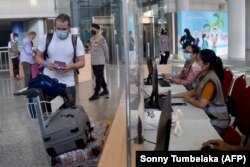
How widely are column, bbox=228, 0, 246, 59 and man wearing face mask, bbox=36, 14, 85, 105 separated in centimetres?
1260

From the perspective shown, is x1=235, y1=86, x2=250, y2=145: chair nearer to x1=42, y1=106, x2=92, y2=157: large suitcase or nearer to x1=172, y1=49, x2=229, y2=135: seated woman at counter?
x1=172, y1=49, x2=229, y2=135: seated woman at counter

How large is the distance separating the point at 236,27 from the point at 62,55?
12.7 m

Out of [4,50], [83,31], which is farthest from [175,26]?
[4,50]

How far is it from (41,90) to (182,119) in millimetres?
1062

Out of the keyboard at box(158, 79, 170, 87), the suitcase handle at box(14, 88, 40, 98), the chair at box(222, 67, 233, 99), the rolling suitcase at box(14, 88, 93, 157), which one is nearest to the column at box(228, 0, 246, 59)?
the keyboard at box(158, 79, 170, 87)

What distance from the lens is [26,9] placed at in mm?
17125

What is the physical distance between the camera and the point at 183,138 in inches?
83.4

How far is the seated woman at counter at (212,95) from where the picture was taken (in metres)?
2.92

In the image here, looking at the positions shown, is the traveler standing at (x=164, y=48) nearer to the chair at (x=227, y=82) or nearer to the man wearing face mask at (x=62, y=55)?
the chair at (x=227, y=82)

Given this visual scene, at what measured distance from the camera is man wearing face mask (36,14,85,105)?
3.13 metres

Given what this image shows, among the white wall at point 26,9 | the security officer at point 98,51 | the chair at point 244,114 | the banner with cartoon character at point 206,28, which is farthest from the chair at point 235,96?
the white wall at point 26,9

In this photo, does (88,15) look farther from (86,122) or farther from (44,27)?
(86,122)

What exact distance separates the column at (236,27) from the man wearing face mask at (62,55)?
1260cm

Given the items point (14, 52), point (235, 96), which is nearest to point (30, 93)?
point (235, 96)
